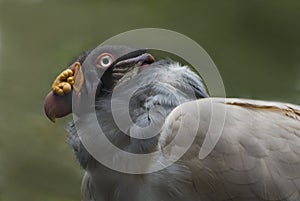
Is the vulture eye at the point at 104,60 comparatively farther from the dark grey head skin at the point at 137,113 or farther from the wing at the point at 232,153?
the wing at the point at 232,153

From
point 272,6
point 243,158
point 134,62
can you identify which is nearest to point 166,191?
point 243,158

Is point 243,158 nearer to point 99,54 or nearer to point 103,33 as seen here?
point 99,54

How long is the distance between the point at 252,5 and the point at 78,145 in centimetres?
214

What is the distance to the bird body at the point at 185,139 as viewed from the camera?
3959mm

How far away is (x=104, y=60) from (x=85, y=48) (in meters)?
1.44

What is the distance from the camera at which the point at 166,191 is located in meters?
3.95

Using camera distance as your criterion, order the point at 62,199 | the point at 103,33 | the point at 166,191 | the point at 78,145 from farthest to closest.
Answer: the point at 103,33, the point at 62,199, the point at 78,145, the point at 166,191

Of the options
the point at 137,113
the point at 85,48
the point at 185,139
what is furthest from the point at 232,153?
the point at 85,48

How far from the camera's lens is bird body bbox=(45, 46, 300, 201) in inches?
156

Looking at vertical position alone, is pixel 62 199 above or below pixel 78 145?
below

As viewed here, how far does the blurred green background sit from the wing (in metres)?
1.31

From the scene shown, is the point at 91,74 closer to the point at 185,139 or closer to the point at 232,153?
the point at 185,139

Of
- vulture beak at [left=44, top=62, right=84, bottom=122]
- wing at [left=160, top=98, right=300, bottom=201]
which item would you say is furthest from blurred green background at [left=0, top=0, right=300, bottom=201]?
wing at [left=160, top=98, right=300, bottom=201]

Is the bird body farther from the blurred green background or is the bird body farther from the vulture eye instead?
the blurred green background
